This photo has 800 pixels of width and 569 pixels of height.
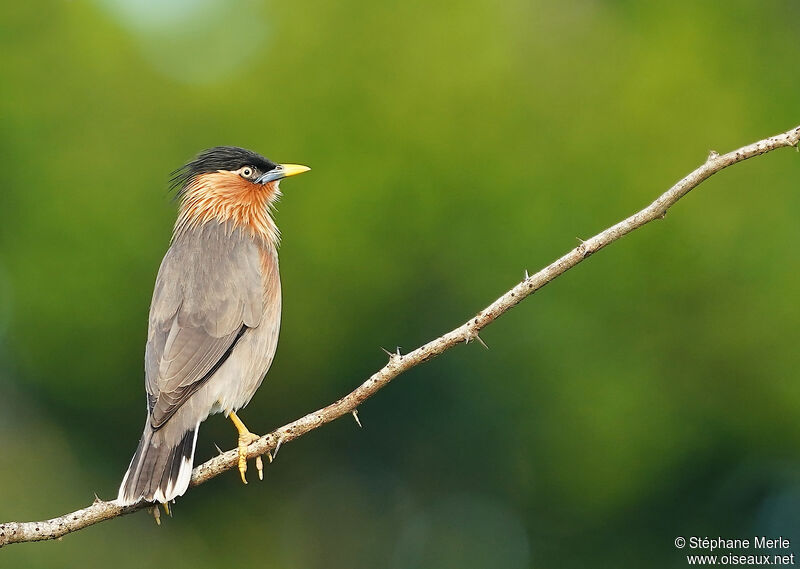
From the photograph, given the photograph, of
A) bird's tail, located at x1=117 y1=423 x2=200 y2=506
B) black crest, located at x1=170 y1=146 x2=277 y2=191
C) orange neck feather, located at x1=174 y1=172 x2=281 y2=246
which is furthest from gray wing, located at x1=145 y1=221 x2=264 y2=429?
black crest, located at x1=170 y1=146 x2=277 y2=191

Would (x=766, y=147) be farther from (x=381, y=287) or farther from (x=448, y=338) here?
(x=381, y=287)

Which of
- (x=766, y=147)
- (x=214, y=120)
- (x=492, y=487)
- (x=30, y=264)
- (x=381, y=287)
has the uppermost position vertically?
(x=214, y=120)

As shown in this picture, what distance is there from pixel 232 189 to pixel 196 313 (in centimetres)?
137

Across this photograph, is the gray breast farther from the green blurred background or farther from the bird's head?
the green blurred background

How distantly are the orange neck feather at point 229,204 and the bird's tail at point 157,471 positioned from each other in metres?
1.87

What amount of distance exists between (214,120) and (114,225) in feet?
7.87

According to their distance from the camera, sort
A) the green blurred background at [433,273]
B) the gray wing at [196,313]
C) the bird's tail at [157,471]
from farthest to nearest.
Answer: the green blurred background at [433,273]
the gray wing at [196,313]
the bird's tail at [157,471]

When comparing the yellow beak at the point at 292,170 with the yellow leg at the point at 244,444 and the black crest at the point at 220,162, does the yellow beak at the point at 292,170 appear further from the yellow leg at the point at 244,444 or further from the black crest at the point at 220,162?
the yellow leg at the point at 244,444

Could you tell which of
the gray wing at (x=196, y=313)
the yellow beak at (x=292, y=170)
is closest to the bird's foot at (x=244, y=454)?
the gray wing at (x=196, y=313)

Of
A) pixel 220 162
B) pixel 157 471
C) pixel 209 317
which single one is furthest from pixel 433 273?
pixel 157 471

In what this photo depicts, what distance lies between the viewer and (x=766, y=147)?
4.65 metres

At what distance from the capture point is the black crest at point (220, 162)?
25.5 feet

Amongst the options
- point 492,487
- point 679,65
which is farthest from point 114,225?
point 679,65

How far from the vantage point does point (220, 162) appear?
25.6 feet
